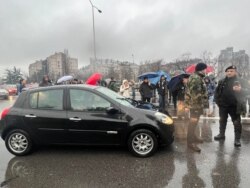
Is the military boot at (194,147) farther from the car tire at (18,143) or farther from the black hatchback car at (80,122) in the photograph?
the car tire at (18,143)

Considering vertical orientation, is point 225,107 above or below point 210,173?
above

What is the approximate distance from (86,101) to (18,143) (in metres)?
1.74

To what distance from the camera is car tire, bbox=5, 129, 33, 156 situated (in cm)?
592

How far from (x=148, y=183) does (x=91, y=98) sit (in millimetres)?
2176

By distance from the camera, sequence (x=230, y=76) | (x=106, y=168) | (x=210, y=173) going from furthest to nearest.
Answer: (x=230, y=76)
(x=106, y=168)
(x=210, y=173)

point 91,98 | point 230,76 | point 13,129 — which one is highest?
point 230,76

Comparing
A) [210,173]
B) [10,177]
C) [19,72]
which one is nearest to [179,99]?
[210,173]

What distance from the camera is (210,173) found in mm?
4715

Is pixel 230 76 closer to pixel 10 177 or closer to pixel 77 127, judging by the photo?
pixel 77 127

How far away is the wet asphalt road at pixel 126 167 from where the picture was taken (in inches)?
175

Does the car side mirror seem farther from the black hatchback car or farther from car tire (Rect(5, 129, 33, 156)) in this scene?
car tire (Rect(5, 129, 33, 156))

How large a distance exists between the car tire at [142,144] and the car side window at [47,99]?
1.64m

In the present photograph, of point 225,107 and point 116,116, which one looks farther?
point 225,107

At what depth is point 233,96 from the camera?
20.9ft
